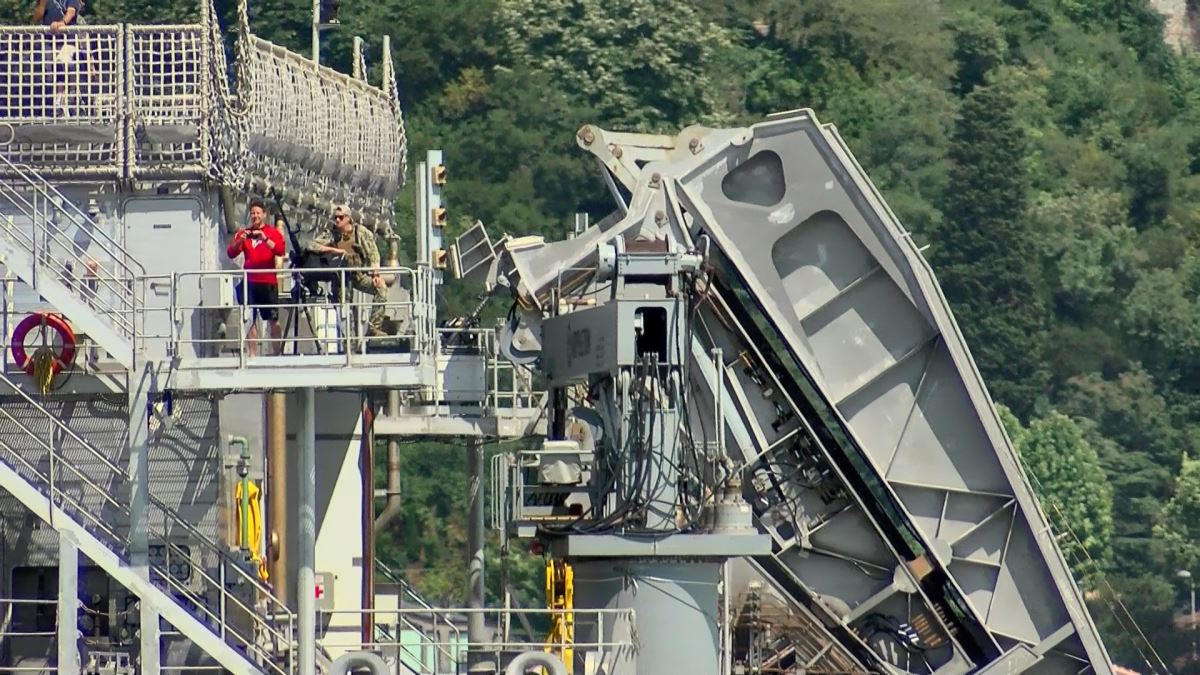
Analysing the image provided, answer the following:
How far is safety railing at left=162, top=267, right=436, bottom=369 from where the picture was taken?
106 feet

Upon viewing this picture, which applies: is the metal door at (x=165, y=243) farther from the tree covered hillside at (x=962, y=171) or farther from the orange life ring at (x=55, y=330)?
the tree covered hillside at (x=962, y=171)

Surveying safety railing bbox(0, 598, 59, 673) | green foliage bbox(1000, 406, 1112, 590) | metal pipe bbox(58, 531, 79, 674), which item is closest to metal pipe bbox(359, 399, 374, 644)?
safety railing bbox(0, 598, 59, 673)

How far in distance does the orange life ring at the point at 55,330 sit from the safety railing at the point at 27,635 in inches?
94.0

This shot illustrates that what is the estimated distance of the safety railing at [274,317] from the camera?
106ft

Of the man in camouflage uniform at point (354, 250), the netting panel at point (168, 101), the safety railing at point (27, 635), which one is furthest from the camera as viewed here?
the netting panel at point (168, 101)

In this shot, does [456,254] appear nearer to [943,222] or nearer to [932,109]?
[943,222]

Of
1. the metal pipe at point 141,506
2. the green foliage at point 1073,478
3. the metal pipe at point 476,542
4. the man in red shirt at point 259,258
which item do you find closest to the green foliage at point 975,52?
the green foliage at point 1073,478

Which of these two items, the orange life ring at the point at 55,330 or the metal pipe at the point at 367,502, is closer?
the orange life ring at the point at 55,330

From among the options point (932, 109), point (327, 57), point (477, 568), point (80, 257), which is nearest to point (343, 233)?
point (80, 257)

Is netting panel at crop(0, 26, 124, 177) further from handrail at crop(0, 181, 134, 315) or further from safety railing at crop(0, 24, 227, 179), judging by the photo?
handrail at crop(0, 181, 134, 315)

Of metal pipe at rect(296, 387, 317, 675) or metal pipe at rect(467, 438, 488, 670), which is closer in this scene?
metal pipe at rect(296, 387, 317, 675)

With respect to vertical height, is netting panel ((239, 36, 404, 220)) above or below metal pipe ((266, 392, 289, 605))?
above

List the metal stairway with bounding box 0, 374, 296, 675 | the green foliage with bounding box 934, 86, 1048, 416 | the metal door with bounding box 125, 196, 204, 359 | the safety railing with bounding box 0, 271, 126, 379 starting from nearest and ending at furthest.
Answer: the metal stairway with bounding box 0, 374, 296, 675
the safety railing with bounding box 0, 271, 126, 379
the metal door with bounding box 125, 196, 204, 359
the green foliage with bounding box 934, 86, 1048, 416

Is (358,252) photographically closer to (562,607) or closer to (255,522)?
(255,522)
